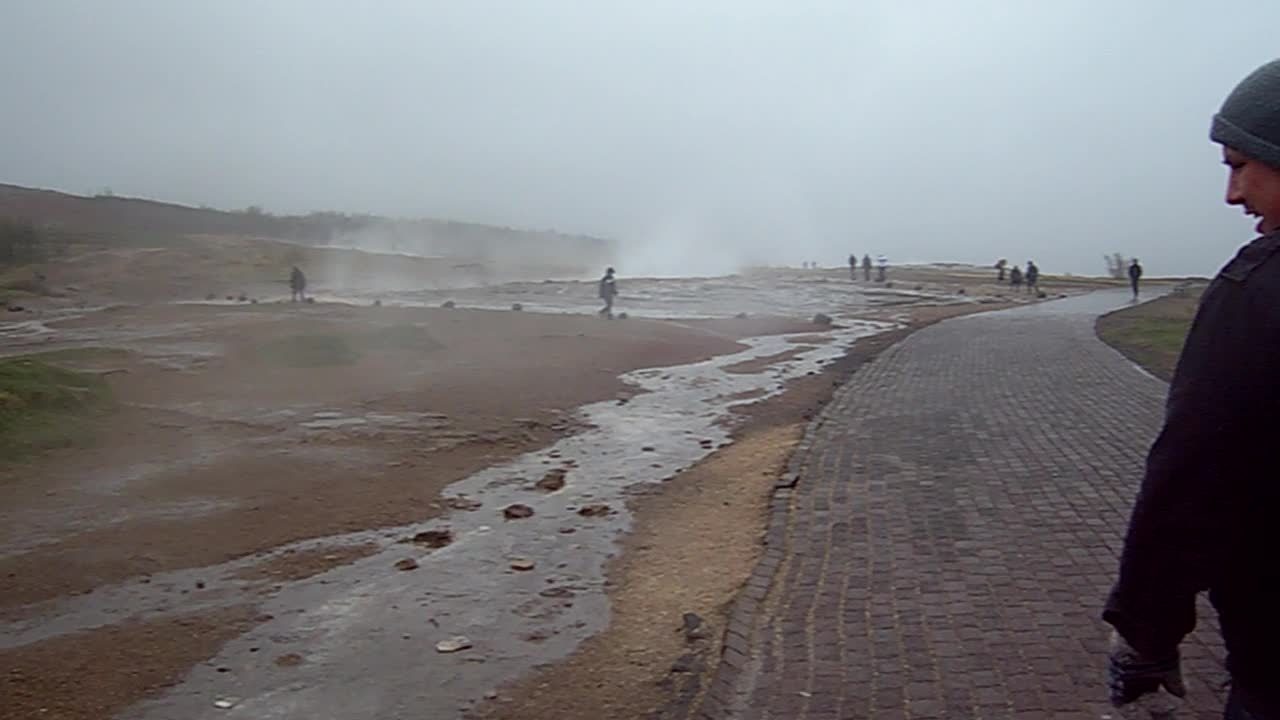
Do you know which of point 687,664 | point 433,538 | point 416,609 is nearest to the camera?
point 687,664

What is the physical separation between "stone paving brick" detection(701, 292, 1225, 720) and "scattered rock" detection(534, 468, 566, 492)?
2.44 m

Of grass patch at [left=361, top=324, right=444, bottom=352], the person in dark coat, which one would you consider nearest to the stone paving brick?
the person in dark coat

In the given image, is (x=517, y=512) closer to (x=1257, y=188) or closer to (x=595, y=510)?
(x=595, y=510)

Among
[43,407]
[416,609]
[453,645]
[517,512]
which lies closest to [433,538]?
[517,512]

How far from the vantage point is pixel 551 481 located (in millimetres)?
10406

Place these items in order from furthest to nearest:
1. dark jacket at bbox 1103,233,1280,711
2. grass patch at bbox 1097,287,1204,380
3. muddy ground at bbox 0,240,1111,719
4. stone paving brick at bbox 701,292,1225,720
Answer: grass patch at bbox 1097,287,1204,380 → muddy ground at bbox 0,240,1111,719 → stone paving brick at bbox 701,292,1225,720 → dark jacket at bbox 1103,233,1280,711

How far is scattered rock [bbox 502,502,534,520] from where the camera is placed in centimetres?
898

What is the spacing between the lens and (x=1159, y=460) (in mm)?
1814

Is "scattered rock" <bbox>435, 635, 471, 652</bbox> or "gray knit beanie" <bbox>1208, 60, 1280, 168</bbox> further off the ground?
"gray knit beanie" <bbox>1208, 60, 1280, 168</bbox>

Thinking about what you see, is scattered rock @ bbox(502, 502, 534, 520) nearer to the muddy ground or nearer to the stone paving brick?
the muddy ground

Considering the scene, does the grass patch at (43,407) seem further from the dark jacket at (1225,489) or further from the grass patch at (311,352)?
the dark jacket at (1225,489)

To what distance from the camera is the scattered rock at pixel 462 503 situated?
9406 mm

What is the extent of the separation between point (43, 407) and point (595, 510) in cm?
789

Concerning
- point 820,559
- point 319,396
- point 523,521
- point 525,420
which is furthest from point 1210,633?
point 319,396
